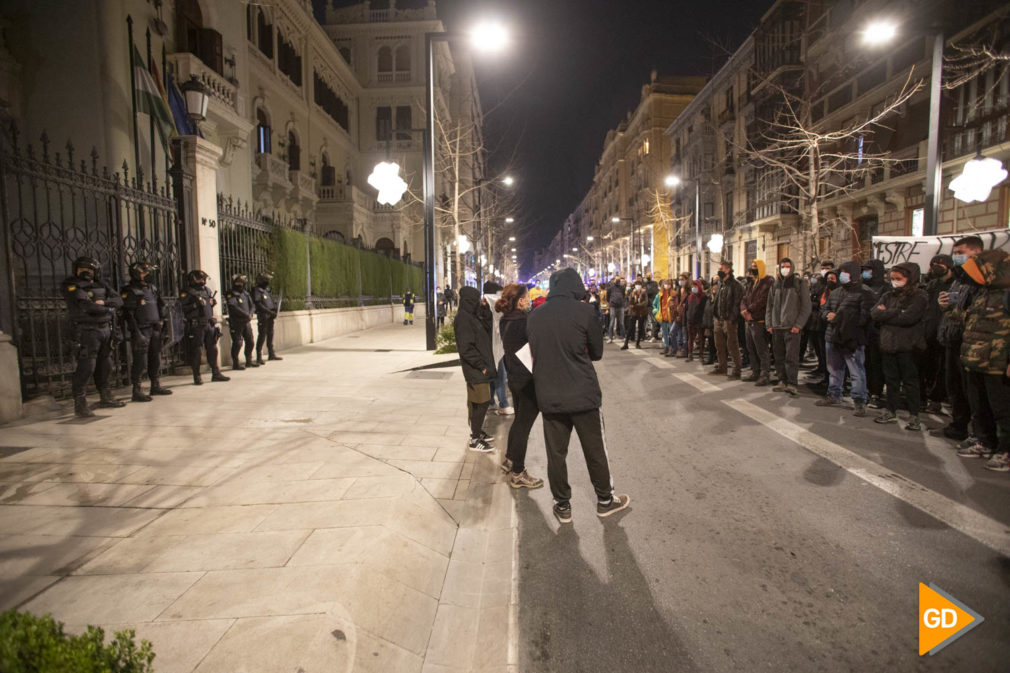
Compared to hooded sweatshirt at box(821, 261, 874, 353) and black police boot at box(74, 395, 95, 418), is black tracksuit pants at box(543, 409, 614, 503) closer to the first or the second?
hooded sweatshirt at box(821, 261, 874, 353)

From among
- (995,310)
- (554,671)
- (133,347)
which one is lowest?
(554,671)

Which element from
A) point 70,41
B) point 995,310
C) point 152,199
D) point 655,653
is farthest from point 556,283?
point 70,41

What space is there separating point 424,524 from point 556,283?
6.50 feet

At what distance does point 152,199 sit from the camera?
905cm

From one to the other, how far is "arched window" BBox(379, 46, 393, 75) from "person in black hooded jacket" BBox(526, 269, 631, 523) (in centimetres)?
4013

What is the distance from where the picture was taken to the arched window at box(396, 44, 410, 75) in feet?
126

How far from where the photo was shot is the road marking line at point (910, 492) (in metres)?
3.67

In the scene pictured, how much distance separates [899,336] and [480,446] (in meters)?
4.99

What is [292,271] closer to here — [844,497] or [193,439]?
[193,439]

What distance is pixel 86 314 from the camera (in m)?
6.63

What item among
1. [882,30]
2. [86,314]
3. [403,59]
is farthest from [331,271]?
[403,59]

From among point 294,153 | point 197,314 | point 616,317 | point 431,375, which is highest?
point 294,153

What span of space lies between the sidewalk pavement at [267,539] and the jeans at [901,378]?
492 cm

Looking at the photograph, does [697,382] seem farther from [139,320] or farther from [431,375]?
[139,320]
